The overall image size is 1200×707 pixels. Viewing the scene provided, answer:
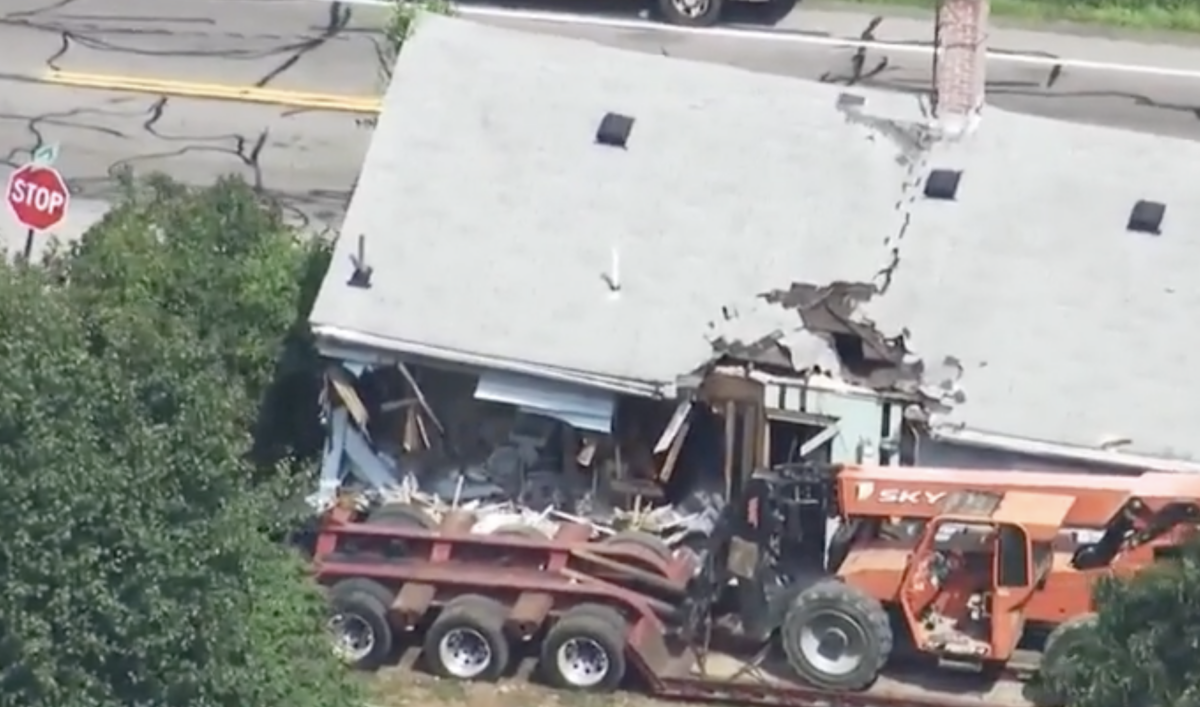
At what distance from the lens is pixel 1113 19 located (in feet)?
98.7

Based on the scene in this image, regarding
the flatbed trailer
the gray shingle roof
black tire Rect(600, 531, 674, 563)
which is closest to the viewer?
the flatbed trailer

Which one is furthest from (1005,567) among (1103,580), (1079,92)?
(1079,92)

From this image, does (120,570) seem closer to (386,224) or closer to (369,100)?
(386,224)

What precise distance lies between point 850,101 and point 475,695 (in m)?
5.10

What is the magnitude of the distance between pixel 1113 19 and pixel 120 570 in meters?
17.2

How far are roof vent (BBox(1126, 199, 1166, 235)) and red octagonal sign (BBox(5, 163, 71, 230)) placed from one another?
729 centimetres

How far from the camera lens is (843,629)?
19516 mm

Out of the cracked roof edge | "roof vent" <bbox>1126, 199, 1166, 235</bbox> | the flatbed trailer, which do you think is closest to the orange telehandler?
the flatbed trailer

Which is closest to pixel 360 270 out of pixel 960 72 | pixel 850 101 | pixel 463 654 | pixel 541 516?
pixel 541 516

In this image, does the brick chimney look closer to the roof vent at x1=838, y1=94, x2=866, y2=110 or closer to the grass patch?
the roof vent at x1=838, y1=94, x2=866, y2=110

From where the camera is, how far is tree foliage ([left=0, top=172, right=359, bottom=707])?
1497cm

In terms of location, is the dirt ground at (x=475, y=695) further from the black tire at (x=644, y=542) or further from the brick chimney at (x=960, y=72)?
the brick chimney at (x=960, y=72)

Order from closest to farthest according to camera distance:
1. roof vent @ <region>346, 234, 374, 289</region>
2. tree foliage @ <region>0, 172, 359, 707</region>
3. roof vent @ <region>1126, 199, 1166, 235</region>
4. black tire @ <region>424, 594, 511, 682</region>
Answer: tree foliage @ <region>0, 172, 359, 707</region>, black tire @ <region>424, 594, 511, 682</region>, roof vent @ <region>1126, 199, 1166, 235</region>, roof vent @ <region>346, 234, 374, 289</region>

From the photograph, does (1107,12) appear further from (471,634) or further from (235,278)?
(471,634)
